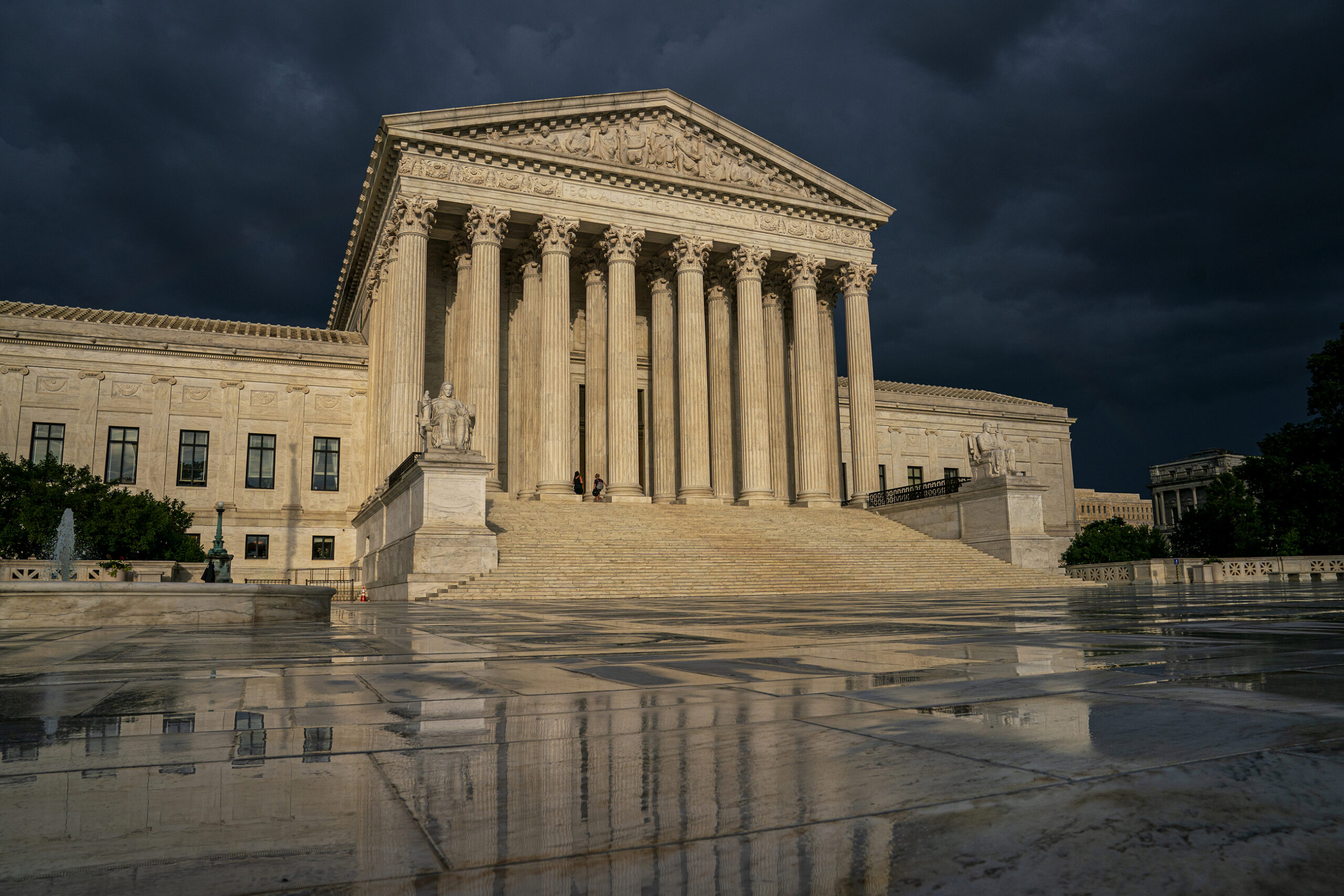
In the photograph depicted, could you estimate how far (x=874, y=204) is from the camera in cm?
4366

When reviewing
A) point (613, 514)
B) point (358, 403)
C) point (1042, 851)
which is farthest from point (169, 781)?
point (358, 403)

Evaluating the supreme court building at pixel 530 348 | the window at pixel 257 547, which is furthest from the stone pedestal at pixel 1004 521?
the window at pixel 257 547

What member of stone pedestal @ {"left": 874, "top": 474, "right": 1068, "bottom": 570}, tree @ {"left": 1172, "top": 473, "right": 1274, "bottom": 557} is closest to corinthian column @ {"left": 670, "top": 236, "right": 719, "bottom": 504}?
stone pedestal @ {"left": 874, "top": 474, "right": 1068, "bottom": 570}

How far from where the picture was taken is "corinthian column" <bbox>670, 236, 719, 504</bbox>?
37.6 m

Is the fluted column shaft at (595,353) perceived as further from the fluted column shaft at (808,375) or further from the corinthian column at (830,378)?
the corinthian column at (830,378)

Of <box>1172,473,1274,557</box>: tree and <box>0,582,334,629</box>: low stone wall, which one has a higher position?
<box>1172,473,1274,557</box>: tree

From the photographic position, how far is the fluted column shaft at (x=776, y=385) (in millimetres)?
42656

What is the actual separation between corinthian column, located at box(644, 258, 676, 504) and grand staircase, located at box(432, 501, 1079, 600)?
4138 mm

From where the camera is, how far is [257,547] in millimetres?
39125

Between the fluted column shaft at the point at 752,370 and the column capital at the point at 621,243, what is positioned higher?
the column capital at the point at 621,243

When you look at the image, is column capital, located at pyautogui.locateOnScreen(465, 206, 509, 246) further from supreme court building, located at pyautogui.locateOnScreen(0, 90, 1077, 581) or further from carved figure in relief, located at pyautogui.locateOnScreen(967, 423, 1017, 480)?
carved figure in relief, located at pyautogui.locateOnScreen(967, 423, 1017, 480)

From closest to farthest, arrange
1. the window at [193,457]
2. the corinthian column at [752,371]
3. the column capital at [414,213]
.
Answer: the column capital at [414,213] → the corinthian column at [752,371] → the window at [193,457]

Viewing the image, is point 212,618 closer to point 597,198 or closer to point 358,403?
point 597,198

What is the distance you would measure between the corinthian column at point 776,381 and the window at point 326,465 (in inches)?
808
